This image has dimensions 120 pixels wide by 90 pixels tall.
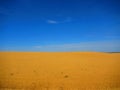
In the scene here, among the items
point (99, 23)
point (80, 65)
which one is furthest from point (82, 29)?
point (80, 65)

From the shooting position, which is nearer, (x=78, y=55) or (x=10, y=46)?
(x=10, y=46)

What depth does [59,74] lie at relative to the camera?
626 cm

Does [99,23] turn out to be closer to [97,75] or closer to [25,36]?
[97,75]

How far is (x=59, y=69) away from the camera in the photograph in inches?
248

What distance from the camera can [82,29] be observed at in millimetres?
6266

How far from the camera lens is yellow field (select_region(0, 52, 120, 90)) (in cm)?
599

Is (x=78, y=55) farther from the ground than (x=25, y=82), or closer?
farther from the ground

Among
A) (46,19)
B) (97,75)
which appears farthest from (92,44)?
(46,19)

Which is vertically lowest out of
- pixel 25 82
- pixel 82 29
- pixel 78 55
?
pixel 25 82

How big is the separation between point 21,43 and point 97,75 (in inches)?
69.4

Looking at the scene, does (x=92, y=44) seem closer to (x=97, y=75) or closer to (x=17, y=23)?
(x=97, y=75)

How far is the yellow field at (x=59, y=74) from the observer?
599cm

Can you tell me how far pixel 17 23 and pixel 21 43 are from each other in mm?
445

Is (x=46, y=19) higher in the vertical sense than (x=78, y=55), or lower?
higher
